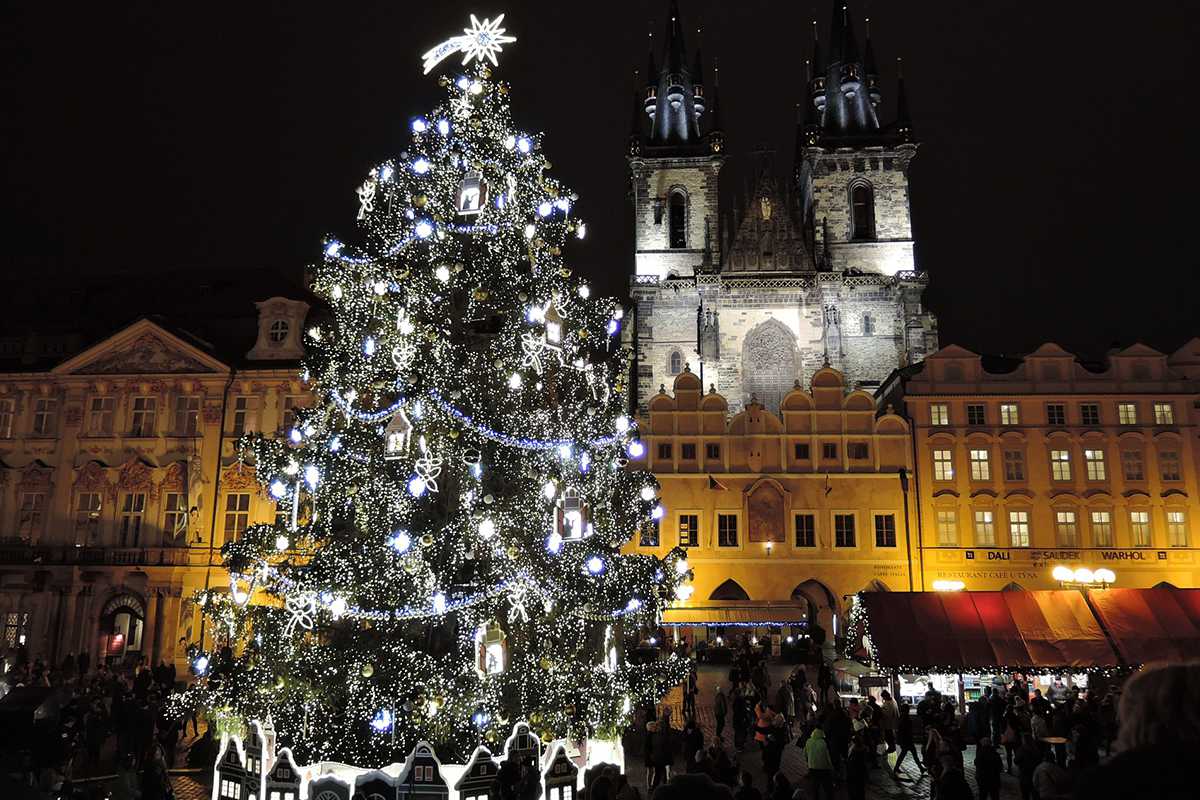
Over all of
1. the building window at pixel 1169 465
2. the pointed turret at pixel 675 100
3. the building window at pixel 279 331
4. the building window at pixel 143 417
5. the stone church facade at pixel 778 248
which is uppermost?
the pointed turret at pixel 675 100

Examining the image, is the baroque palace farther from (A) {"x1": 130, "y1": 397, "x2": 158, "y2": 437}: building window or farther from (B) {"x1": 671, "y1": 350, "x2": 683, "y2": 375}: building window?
(B) {"x1": 671, "y1": 350, "x2": 683, "y2": 375}: building window

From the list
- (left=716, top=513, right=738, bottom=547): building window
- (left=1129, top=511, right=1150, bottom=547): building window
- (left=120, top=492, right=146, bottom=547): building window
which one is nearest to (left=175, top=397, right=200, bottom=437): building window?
(left=120, top=492, right=146, bottom=547): building window

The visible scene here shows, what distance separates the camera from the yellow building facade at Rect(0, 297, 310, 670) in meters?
32.2

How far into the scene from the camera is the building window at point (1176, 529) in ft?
112

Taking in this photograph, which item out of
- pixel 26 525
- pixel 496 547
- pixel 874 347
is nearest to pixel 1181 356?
pixel 874 347

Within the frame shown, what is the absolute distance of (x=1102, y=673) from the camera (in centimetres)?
2048

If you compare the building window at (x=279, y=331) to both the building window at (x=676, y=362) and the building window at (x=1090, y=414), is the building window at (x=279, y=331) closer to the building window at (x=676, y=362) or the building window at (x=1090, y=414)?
the building window at (x=676, y=362)

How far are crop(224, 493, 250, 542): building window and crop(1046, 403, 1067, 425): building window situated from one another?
30.4 metres

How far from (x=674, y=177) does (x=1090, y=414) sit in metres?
28.7

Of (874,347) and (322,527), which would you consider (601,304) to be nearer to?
(322,527)

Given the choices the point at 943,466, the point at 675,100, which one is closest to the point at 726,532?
the point at 943,466

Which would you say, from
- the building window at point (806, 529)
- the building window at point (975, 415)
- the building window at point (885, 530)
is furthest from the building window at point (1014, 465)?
the building window at point (806, 529)

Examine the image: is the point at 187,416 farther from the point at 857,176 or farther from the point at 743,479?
the point at 857,176

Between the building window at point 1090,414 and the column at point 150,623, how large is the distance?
34974 mm
